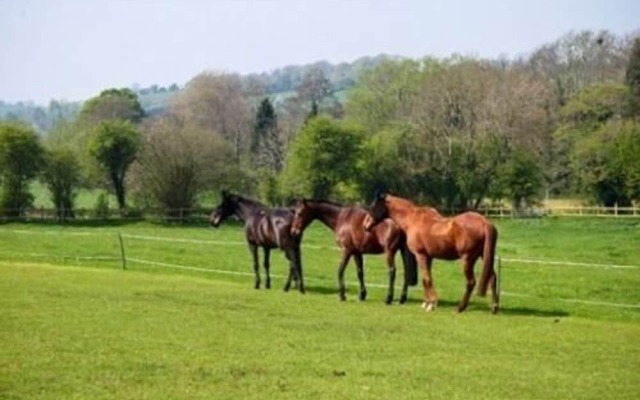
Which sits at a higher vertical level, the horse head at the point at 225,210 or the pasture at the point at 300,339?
the horse head at the point at 225,210

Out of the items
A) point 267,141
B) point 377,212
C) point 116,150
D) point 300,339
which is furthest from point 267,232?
point 267,141

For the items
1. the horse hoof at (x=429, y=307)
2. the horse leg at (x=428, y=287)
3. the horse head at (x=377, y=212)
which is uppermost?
the horse head at (x=377, y=212)

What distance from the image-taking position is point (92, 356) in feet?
30.9

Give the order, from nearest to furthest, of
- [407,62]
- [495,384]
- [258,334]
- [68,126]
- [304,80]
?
[495,384]
[258,334]
[407,62]
[68,126]
[304,80]

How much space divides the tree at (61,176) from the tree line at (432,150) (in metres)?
0.08

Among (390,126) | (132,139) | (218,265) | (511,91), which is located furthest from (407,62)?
(218,265)

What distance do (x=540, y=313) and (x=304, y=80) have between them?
98344 mm

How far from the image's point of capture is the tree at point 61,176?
54.1 metres

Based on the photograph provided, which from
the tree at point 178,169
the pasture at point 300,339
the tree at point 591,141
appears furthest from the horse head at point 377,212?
the tree at point 591,141

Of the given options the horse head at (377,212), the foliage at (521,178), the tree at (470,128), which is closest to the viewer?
the horse head at (377,212)

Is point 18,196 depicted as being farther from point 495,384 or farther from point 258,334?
point 495,384

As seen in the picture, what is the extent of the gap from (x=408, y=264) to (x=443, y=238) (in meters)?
1.50

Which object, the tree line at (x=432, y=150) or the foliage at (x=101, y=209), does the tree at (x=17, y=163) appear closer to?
the tree line at (x=432, y=150)

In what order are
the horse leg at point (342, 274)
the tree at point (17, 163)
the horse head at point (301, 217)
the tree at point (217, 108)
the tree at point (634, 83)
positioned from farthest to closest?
the tree at point (217, 108) → the tree at point (634, 83) → the tree at point (17, 163) → the horse head at point (301, 217) → the horse leg at point (342, 274)
